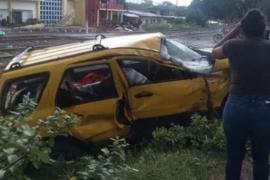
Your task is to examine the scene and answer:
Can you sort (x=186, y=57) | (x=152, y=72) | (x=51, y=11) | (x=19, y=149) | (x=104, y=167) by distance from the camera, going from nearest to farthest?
(x=19, y=149), (x=104, y=167), (x=152, y=72), (x=186, y=57), (x=51, y=11)

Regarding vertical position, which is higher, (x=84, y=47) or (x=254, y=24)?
(x=254, y=24)

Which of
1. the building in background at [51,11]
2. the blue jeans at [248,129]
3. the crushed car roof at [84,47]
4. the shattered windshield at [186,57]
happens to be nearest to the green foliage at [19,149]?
the blue jeans at [248,129]

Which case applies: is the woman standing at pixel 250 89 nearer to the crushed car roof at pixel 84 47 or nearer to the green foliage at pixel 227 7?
the crushed car roof at pixel 84 47

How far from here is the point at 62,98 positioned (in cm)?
716

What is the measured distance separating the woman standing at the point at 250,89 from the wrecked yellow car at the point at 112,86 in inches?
101

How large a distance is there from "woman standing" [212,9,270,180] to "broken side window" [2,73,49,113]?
9.95ft

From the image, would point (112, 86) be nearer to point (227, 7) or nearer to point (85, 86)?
point (85, 86)

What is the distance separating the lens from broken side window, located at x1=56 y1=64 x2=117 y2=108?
7.16m

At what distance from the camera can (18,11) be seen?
62.1m

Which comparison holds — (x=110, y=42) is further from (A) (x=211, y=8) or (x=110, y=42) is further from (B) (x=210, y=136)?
(A) (x=211, y=8)

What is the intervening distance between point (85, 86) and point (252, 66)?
3030 mm

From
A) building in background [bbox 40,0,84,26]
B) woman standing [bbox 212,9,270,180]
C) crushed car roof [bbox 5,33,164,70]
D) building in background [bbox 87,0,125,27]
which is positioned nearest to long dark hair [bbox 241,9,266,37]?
woman standing [bbox 212,9,270,180]

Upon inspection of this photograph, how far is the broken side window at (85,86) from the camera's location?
7.16 meters

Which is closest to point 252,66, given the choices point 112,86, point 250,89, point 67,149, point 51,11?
point 250,89
